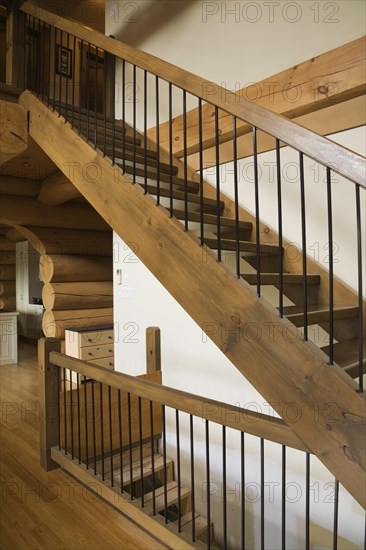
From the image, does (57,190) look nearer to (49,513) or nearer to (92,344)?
(92,344)

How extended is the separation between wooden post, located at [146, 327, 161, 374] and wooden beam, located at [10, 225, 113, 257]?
98.8 inches

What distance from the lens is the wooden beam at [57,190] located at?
13.9 ft

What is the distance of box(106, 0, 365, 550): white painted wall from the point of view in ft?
8.10

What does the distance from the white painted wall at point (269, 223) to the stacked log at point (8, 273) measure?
17.8 ft

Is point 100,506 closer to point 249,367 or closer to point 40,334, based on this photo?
point 249,367

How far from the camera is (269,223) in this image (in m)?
2.86

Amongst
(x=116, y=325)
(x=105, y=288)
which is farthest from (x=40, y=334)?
(x=116, y=325)

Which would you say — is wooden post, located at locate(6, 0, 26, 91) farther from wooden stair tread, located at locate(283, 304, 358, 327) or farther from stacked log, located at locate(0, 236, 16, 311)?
stacked log, located at locate(0, 236, 16, 311)

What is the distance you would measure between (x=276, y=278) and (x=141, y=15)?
3.40 meters

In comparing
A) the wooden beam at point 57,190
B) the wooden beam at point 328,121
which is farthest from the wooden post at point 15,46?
the wooden beam at point 328,121

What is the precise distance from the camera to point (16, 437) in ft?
11.0

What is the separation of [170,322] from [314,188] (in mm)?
1634

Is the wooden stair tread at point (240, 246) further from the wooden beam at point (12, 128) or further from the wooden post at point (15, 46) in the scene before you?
the wooden post at point (15, 46)

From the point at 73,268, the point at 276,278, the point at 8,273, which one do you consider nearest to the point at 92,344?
the point at 73,268
